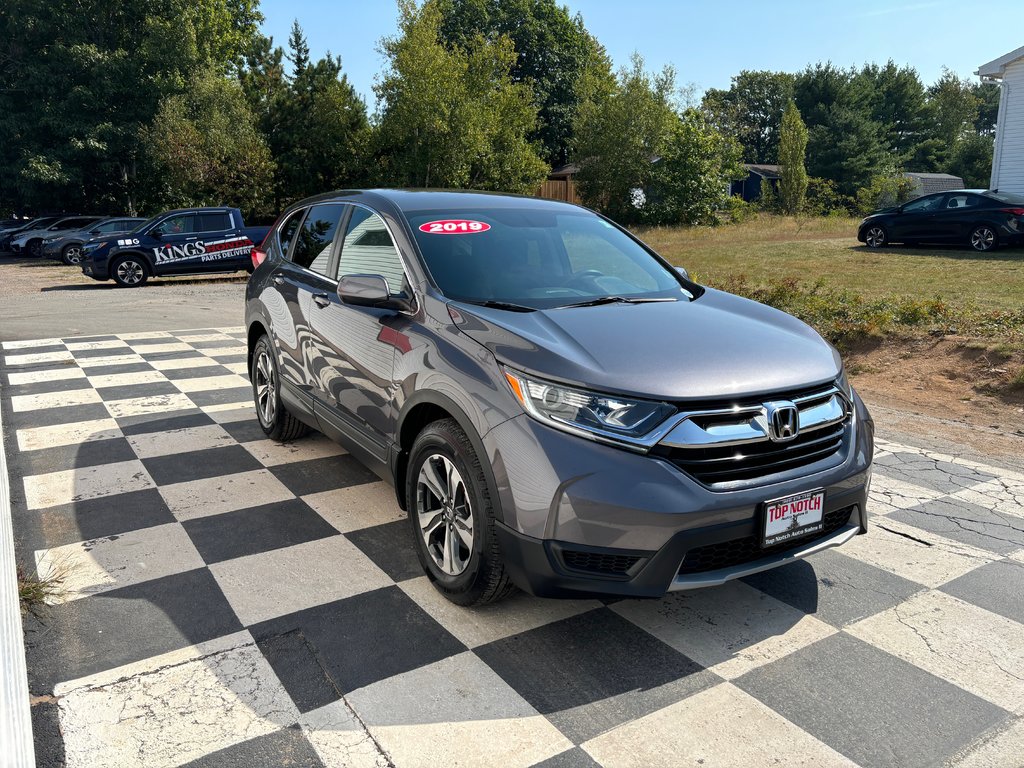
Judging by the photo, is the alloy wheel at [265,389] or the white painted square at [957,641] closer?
the white painted square at [957,641]

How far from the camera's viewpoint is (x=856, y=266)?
45.0 feet

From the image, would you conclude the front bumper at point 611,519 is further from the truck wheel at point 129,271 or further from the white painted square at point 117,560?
the truck wheel at point 129,271

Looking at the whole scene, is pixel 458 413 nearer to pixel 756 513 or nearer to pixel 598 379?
pixel 598 379

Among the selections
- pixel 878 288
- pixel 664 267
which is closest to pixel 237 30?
pixel 878 288

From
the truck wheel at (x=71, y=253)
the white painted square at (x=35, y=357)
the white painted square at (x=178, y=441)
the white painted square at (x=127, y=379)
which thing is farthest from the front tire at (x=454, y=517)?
the truck wheel at (x=71, y=253)

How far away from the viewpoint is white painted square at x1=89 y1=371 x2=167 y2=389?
23.8ft

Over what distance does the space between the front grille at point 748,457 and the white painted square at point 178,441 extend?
384 cm

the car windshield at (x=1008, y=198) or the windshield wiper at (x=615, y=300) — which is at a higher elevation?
the car windshield at (x=1008, y=198)

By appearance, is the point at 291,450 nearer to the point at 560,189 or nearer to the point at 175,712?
the point at 175,712

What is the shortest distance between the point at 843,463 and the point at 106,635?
116 inches

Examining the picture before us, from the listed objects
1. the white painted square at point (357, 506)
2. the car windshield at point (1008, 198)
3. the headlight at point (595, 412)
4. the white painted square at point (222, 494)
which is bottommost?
the white painted square at point (357, 506)

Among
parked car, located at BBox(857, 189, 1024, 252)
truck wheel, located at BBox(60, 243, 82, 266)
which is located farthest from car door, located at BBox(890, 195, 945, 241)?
truck wheel, located at BBox(60, 243, 82, 266)

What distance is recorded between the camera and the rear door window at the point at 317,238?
A: 461 centimetres

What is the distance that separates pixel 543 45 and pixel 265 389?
172 feet
